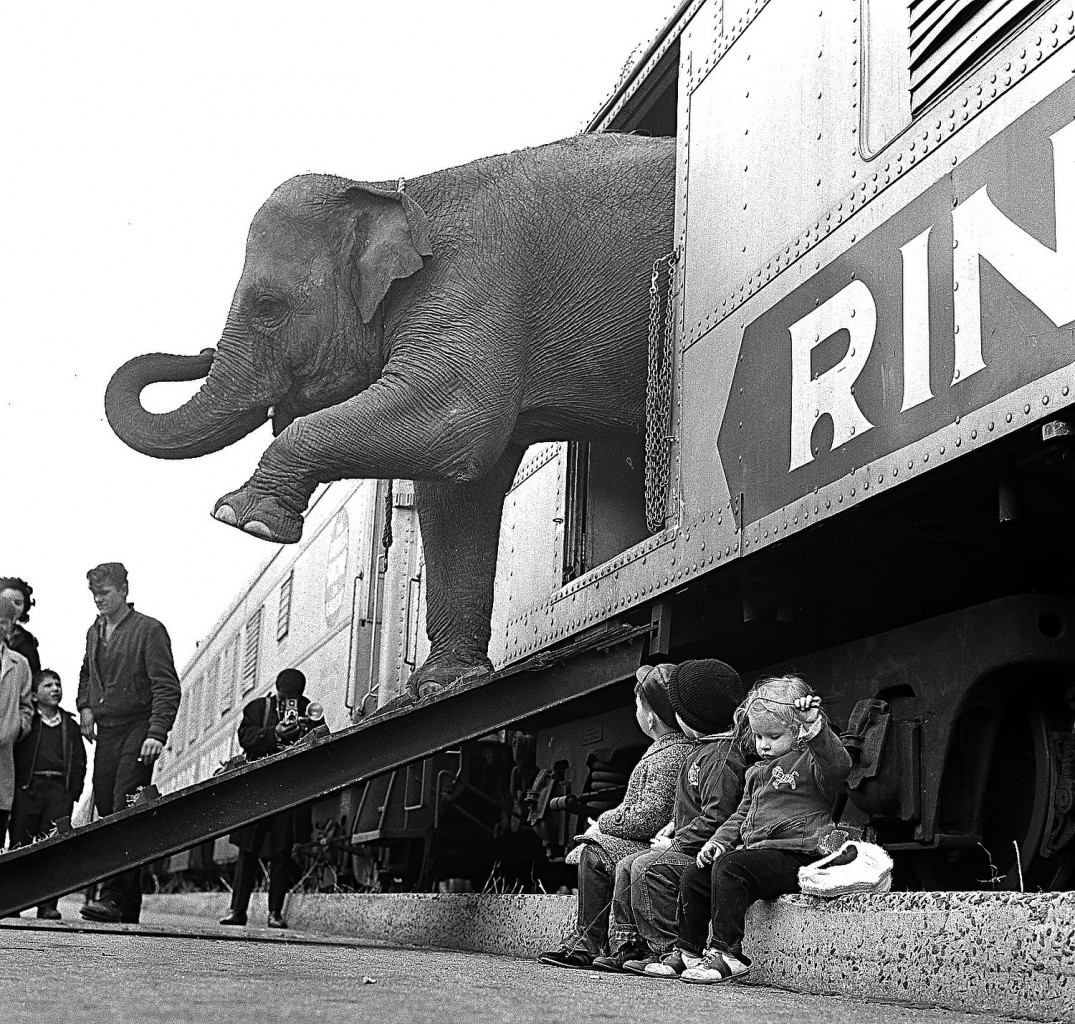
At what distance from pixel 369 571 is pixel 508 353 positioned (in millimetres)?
3756

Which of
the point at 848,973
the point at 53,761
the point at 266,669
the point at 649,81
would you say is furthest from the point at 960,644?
the point at 266,669

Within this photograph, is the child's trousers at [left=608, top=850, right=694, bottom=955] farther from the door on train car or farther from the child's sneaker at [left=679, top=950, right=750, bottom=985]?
the door on train car

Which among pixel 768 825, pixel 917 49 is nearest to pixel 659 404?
pixel 917 49

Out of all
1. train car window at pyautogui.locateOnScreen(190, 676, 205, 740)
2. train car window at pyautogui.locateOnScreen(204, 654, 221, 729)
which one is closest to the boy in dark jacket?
train car window at pyautogui.locateOnScreen(204, 654, 221, 729)

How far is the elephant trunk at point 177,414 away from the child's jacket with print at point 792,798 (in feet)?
11.2

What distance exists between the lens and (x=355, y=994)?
317 cm

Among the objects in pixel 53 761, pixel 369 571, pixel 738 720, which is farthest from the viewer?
pixel 369 571

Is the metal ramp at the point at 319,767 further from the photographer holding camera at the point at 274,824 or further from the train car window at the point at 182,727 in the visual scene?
the train car window at the point at 182,727

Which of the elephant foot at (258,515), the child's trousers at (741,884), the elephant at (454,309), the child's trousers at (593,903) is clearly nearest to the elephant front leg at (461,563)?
the elephant at (454,309)

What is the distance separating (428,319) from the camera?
661cm

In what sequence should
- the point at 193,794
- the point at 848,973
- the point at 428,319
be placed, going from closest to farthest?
the point at 848,973, the point at 193,794, the point at 428,319

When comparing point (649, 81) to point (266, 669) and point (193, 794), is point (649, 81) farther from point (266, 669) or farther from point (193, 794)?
point (266, 669)

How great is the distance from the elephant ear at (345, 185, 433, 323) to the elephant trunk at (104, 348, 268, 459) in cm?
75

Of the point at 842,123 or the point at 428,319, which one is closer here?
the point at 842,123
